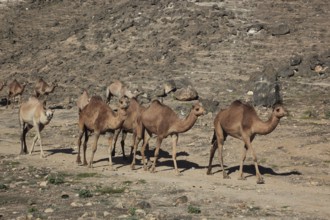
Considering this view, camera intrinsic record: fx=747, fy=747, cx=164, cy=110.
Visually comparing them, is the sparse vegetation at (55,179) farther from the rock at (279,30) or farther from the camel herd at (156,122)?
the rock at (279,30)

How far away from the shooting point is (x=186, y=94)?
34.7 m

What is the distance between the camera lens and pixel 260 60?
137 feet

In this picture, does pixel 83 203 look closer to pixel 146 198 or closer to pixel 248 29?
pixel 146 198

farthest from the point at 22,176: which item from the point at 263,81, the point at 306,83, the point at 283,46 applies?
the point at 283,46

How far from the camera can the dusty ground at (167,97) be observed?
683 inches

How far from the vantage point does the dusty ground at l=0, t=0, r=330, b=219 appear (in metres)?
17.4

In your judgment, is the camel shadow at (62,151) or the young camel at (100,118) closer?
the young camel at (100,118)

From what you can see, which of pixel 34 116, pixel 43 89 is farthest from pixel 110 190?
pixel 43 89

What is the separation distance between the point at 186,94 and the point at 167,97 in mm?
1338

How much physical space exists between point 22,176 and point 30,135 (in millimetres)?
8973

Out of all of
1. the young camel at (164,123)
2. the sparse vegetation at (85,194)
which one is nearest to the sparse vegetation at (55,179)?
the sparse vegetation at (85,194)

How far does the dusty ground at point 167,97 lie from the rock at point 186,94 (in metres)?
0.40

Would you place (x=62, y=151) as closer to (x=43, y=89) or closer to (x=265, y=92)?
(x=265, y=92)

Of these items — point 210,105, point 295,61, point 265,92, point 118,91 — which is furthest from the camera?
point 295,61
